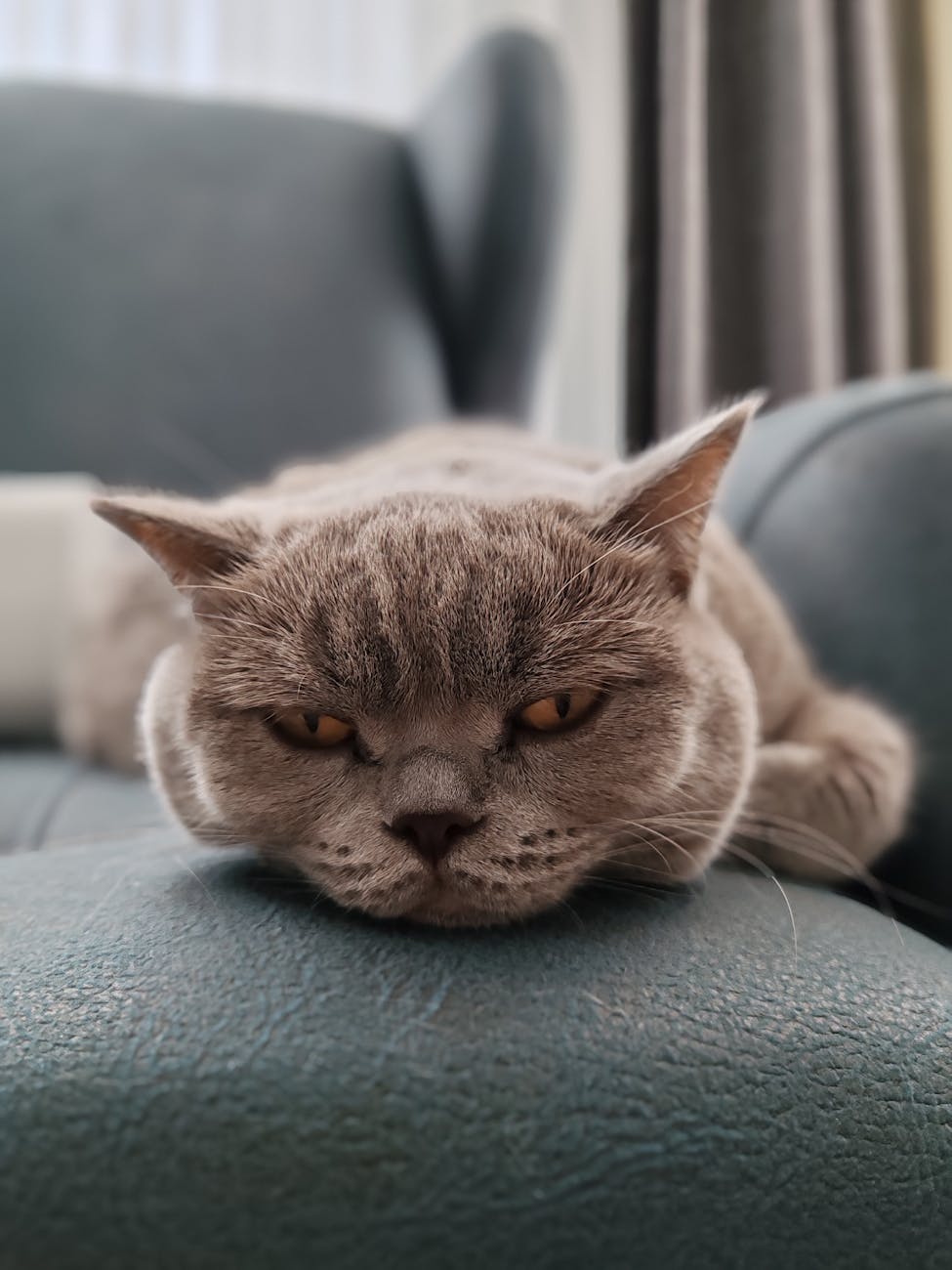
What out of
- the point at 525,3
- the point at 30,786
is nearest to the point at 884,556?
the point at 30,786

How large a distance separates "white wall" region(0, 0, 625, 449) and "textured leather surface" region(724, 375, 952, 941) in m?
1.35

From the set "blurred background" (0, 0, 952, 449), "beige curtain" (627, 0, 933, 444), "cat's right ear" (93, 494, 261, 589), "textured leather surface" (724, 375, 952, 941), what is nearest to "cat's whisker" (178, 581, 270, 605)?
"cat's right ear" (93, 494, 261, 589)

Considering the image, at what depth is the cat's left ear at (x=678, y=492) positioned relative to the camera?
71 cm

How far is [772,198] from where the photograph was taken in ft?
7.95

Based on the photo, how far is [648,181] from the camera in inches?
95.9

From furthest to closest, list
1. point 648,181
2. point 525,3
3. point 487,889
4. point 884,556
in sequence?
point 525,3
point 648,181
point 884,556
point 487,889

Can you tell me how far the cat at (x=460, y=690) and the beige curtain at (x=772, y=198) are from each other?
1.69m

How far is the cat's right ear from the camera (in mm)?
738

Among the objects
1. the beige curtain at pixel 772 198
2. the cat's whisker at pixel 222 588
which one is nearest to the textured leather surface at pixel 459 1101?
the cat's whisker at pixel 222 588

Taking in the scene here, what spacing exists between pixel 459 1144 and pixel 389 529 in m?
0.42

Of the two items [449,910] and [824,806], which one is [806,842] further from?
[449,910]

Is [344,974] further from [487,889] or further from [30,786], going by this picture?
[30,786]

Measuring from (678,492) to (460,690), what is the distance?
0.22 m

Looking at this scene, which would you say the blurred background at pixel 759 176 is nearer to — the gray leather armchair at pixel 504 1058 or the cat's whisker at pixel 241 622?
the gray leather armchair at pixel 504 1058
